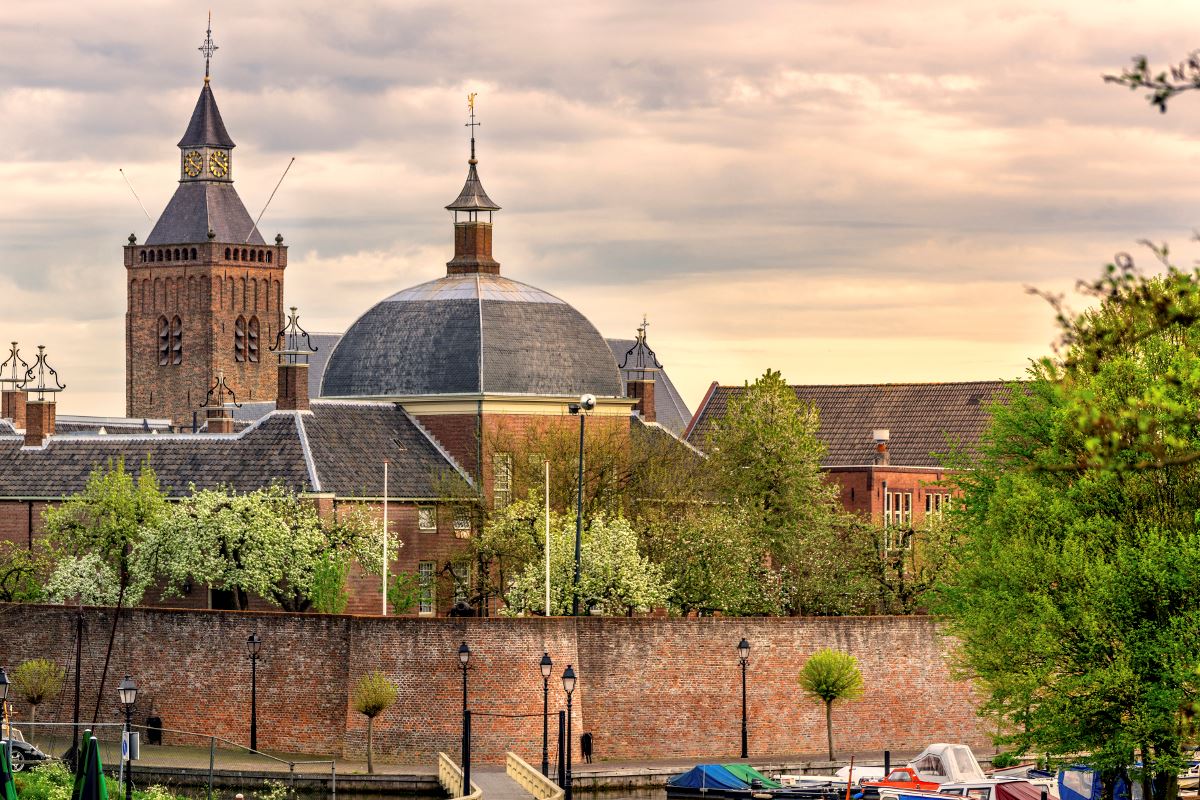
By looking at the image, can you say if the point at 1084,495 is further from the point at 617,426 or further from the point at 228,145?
the point at 228,145

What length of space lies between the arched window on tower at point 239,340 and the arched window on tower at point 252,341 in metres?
0.35

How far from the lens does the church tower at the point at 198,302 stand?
146 m

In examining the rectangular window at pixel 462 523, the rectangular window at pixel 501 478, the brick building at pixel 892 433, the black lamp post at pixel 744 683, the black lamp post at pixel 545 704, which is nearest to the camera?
the black lamp post at pixel 545 704

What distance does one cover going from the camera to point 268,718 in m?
53.7

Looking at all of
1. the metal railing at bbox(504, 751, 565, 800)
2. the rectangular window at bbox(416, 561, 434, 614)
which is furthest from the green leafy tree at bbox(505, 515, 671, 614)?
the metal railing at bbox(504, 751, 565, 800)

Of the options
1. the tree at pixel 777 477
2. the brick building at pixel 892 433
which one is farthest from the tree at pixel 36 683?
the brick building at pixel 892 433

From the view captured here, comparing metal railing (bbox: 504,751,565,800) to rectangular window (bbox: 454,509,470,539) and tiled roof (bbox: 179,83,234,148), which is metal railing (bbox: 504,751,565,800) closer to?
rectangular window (bbox: 454,509,470,539)

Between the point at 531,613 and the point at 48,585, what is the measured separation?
14.0 metres

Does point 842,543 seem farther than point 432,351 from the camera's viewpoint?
No

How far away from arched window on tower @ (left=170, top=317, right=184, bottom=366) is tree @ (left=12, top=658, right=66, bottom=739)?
94.0 metres

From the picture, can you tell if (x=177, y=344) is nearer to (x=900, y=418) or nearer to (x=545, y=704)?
(x=900, y=418)

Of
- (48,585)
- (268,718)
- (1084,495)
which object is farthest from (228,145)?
Answer: (1084,495)

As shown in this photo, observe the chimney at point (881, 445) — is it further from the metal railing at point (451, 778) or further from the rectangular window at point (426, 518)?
the metal railing at point (451, 778)

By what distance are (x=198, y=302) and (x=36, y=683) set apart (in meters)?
95.1
